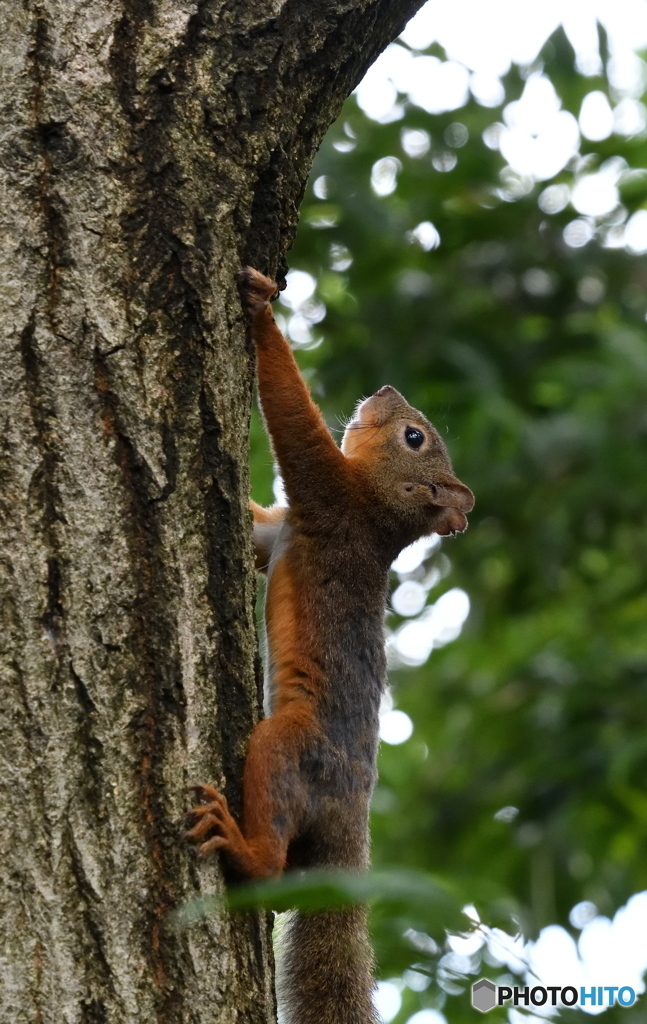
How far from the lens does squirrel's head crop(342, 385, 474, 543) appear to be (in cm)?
429

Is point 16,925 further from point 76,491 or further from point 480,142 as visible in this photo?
point 480,142

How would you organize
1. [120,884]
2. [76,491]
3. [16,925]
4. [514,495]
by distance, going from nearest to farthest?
[16,925] → [120,884] → [76,491] → [514,495]

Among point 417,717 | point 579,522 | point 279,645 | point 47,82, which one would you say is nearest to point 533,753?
point 579,522

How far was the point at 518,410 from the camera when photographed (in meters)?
6.48

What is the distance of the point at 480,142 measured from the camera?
6.11m

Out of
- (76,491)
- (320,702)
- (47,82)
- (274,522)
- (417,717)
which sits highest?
(417,717)

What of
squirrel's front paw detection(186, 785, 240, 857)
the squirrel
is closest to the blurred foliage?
the squirrel

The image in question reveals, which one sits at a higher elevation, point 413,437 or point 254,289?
point 413,437

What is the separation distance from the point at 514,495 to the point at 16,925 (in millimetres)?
5842

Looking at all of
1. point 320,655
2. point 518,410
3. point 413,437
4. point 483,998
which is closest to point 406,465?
point 413,437

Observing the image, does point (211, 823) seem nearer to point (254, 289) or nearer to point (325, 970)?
point (254, 289)

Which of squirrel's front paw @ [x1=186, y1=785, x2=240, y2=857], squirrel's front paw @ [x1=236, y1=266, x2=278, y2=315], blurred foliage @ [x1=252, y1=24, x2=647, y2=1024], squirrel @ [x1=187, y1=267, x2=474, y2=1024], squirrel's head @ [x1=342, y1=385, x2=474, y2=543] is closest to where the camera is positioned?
squirrel's front paw @ [x1=186, y1=785, x2=240, y2=857]

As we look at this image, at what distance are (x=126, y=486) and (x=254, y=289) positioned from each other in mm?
672

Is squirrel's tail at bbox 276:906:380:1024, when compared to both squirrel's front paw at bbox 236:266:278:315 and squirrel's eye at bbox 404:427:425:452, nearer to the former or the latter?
squirrel's front paw at bbox 236:266:278:315
